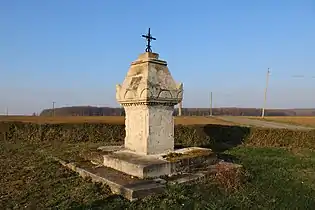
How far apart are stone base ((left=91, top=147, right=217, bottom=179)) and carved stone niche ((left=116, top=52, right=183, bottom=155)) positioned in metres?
0.36

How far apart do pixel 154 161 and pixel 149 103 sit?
4.63 ft

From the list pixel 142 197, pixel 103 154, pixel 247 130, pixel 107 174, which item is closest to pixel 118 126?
pixel 247 130

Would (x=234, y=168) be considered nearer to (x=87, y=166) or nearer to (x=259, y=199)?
(x=259, y=199)

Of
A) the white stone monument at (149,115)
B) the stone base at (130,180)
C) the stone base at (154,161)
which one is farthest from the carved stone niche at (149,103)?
the stone base at (130,180)

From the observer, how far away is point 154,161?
6.46 m

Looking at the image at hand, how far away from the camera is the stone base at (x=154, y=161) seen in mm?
6109

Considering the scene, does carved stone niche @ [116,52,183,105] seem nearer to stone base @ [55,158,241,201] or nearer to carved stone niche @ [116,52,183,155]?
carved stone niche @ [116,52,183,155]

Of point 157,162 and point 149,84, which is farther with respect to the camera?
point 149,84

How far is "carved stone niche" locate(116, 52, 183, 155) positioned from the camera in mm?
7117

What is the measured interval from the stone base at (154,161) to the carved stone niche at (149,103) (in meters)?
0.36

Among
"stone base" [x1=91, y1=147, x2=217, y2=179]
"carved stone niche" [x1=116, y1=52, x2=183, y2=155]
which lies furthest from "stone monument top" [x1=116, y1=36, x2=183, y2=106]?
"stone base" [x1=91, y1=147, x2=217, y2=179]

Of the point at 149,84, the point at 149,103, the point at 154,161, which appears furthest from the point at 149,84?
the point at 154,161

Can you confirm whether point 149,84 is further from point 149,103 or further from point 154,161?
point 154,161

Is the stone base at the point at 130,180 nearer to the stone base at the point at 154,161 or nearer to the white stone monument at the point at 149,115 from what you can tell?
the stone base at the point at 154,161
